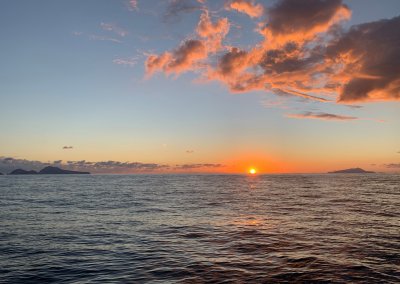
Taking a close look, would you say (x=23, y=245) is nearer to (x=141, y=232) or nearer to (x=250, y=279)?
(x=141, y=232)

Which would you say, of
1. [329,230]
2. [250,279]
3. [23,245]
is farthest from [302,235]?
[23,245]

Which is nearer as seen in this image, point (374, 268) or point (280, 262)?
point (374, 268)

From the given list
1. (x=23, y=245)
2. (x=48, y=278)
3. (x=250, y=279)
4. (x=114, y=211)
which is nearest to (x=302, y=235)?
(x=250, y=279)

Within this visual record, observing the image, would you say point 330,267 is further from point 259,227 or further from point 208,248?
point 259,227

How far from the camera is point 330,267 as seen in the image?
18.3 meters

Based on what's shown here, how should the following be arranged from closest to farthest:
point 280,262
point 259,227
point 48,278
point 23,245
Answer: point 48,278 < point 280,262 < point 23,245 < point 259,227

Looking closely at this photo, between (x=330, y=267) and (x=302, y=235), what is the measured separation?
30.8ft

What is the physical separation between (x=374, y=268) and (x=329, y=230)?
12.1 m

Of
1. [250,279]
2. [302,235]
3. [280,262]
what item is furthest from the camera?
[302,235]

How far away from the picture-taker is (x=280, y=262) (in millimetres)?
19531

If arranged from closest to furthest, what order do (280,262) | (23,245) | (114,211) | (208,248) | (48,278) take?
(48,278)
(280,262)
(208,248)
(23,245)
(114,211)

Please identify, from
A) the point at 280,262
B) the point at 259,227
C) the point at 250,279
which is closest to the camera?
the point at 250,279

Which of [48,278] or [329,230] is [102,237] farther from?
[329,230]

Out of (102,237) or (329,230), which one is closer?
(102,237)
